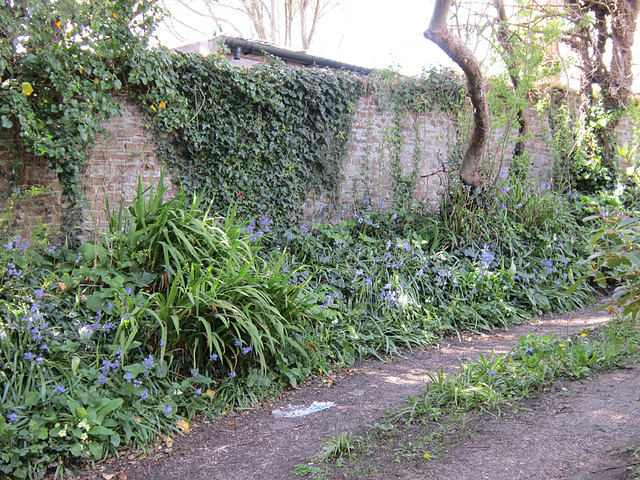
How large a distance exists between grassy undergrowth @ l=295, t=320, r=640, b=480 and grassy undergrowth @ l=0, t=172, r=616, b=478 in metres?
1.09

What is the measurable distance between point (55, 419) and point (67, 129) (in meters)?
2.76

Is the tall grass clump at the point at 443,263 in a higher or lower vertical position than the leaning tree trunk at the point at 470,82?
lower

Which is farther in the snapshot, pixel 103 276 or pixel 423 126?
pixel 423 126

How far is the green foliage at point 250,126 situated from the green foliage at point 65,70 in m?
0.31

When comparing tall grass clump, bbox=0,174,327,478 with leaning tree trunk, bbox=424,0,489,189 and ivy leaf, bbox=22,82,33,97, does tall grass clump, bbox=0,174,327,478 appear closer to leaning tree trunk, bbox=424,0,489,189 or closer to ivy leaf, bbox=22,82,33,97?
ivy leaf, bbox=22,82,33,97

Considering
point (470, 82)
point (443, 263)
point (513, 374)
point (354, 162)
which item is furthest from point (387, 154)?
point (513, 374)

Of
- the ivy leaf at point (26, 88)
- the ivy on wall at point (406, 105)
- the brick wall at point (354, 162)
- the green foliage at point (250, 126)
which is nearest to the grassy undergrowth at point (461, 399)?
the green foliage at point (250, 126)

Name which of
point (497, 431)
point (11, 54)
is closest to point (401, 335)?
point (497, 431)

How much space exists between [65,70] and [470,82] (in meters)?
4.80

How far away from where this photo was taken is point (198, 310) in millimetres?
3584

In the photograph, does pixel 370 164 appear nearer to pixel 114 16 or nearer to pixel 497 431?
pixel 114 16

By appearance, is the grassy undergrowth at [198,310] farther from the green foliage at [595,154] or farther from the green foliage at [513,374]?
the green foliage at [595,154]

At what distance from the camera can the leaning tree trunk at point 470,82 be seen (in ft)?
19.0

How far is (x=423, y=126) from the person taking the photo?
293 inches
